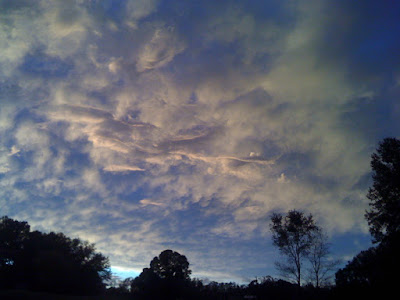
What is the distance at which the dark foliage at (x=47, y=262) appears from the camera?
165ft

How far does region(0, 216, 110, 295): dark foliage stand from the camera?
50.2m

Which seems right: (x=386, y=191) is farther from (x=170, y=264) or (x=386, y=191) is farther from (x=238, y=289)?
(x=170, y=264)

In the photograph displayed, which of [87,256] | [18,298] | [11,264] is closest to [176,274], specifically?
[87,256]

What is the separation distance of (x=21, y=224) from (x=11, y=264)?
13930mm

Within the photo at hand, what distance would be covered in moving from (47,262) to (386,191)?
60747mm

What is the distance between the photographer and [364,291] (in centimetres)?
2817

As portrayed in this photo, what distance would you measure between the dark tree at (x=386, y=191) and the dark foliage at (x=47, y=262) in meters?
57.1

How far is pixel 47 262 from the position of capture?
1993 inches

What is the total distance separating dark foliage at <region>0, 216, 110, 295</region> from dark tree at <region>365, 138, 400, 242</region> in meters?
57.1

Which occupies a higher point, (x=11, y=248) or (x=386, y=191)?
(x=386, y=191)

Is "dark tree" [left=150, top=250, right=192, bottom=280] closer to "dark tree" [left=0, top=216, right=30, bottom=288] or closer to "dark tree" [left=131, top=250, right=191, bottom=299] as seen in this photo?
"dark tree" [left=131, top=250, right=191, bottom=299]

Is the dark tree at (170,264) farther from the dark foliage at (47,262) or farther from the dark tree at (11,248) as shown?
the dark tree at (11,248)

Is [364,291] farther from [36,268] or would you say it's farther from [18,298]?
[36,268]

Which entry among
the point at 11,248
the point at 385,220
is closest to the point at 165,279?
the point at 11,248
